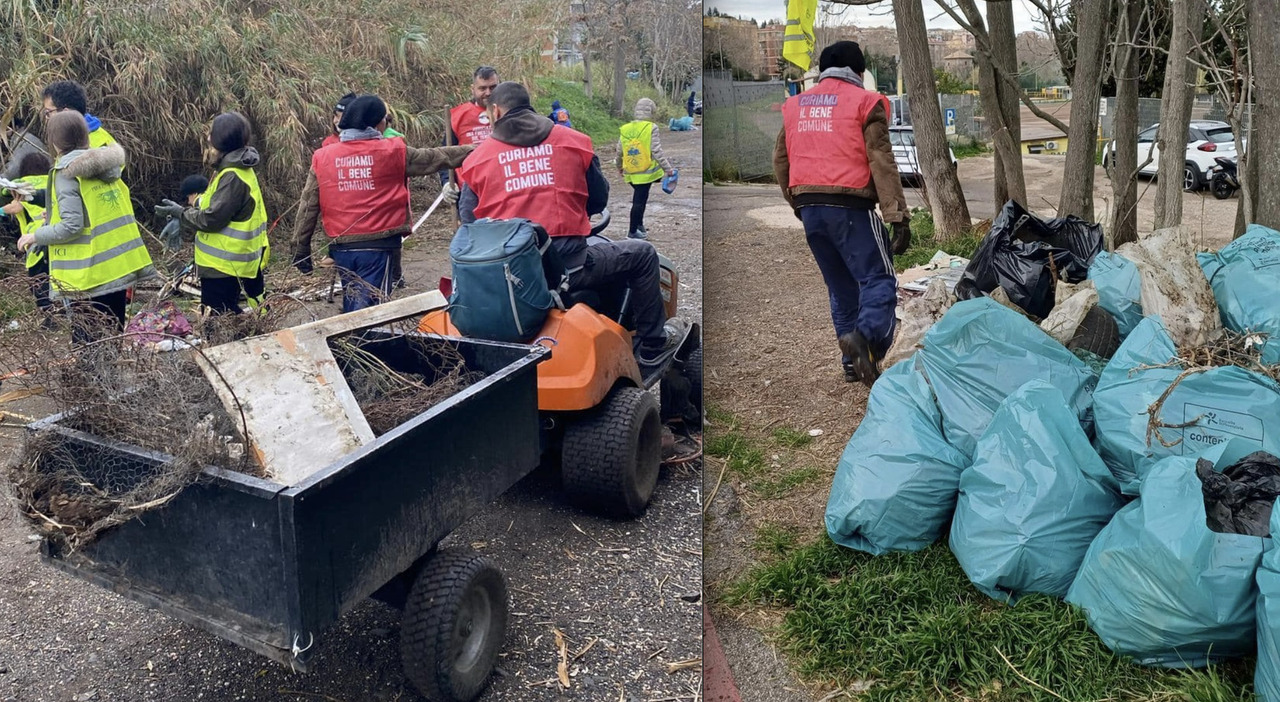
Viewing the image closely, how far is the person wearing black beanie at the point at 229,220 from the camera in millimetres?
4625

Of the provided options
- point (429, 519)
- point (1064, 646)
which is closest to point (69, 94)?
point (429, 519)

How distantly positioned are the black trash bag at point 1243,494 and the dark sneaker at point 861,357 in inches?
78.0

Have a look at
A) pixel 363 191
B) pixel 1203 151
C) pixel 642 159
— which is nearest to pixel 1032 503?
pixel 363 191

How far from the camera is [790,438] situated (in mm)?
3949

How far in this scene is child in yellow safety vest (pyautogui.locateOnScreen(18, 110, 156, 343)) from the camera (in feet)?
14.7

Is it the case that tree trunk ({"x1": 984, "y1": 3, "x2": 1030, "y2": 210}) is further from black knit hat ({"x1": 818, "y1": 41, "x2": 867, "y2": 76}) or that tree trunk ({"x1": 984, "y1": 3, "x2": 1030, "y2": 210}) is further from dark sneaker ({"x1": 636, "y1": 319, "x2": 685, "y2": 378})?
dark sneaker ({"x1": 636, "y1": 319, "x2": 685, "y2": 378})

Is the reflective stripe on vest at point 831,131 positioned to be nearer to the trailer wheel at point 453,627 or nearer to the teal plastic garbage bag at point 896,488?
the teal plastic garbage bag at point 896,488

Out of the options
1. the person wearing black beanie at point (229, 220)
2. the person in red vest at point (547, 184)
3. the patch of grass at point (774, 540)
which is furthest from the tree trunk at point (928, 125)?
the patch of grass at point (774, 540)

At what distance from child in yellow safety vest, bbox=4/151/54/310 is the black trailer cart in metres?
3.41

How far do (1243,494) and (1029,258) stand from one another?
5.85ft

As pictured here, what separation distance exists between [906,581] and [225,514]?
1759 millimetres

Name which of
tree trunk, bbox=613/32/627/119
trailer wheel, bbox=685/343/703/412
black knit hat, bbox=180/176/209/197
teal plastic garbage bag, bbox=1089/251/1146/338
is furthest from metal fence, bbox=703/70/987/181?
tree trunk, bbox=613/32/627/119

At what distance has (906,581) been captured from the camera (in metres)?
2.76

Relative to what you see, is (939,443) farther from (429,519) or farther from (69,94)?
(69,94)
